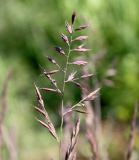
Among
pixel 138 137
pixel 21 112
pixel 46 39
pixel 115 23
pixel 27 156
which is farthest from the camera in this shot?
pixel 46 39

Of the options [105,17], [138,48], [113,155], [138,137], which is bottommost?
[113,155]

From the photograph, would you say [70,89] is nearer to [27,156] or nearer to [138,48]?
[138,48]

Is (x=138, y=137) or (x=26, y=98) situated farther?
(x=26, y=98)

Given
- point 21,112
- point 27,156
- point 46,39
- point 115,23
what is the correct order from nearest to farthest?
1. point 27,156
2. point 21,112
3. point 115,23
4. point 46,39

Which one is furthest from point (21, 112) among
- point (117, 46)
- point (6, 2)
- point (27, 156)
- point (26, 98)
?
point (6, 2)

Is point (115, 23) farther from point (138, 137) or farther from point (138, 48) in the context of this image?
point (138, 137)

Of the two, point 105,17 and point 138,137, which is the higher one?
point 105,17
